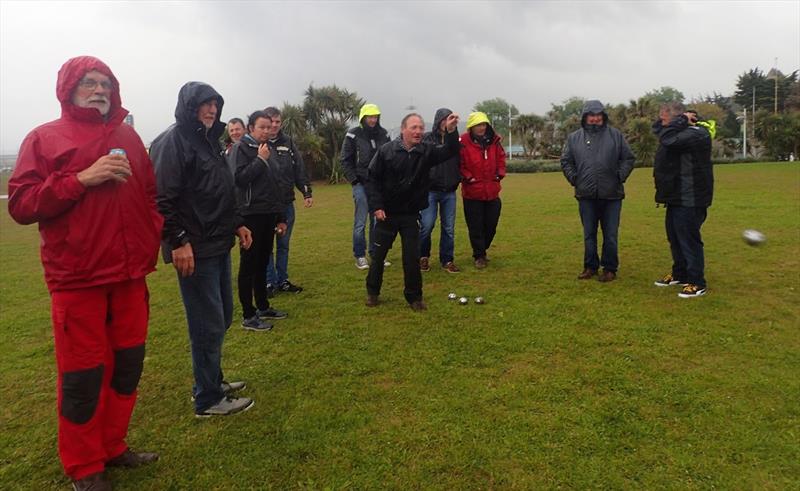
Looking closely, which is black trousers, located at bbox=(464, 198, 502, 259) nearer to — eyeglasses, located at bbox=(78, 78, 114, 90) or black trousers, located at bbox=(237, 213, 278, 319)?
black trousers, located at bbox=(237, 213, 278, 319)

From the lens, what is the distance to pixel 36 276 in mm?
8609

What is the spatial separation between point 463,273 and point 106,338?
5.25 metres

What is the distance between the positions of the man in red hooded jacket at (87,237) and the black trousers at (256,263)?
2.28 meters

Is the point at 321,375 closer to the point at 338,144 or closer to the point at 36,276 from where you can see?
the point at 36,276

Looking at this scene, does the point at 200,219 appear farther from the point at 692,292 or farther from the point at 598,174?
the point at 692,292

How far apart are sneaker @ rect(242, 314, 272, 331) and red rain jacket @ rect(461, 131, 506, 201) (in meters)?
3.61

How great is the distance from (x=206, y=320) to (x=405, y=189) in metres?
2.84

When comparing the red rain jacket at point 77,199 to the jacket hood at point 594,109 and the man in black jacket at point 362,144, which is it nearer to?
the man in black jacket at point 362,144

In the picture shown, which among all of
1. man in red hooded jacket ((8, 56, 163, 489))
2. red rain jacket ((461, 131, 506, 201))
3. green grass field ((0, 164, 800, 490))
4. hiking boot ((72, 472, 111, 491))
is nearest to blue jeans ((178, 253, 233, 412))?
green grass field ((0, 164, 800, 490))

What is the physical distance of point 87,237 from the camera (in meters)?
2.65

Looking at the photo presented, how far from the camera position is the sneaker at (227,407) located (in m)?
3.59

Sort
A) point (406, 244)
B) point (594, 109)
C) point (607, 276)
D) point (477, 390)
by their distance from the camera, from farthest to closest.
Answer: point (607, 276) < point (594, 109) < point (406, 244) < point (477, 390)

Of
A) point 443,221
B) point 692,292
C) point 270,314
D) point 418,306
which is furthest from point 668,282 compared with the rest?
point 270,314

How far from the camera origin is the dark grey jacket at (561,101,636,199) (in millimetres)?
6426
